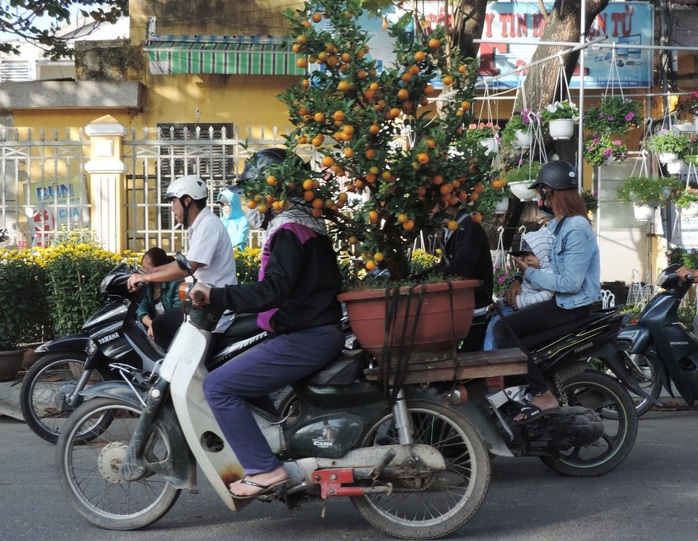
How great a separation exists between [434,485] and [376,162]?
152 cm

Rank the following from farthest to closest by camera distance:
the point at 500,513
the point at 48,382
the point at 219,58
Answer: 1. the point at 219,58
2. the point at 48,382
3. the point at 500,513

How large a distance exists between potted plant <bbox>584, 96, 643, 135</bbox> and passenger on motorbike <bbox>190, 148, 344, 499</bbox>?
18.2 ft

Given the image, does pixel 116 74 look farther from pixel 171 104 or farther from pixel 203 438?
pixel 203 438

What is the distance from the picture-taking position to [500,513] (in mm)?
4871

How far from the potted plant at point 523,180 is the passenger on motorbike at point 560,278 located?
294cm

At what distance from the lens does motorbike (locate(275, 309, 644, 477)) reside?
5.25 metres

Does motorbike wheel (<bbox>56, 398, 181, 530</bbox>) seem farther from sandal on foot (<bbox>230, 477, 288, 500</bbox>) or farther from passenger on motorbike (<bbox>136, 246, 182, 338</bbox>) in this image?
passenger on motorbike (<bbox>136, 246, 182, 338</bbox>)

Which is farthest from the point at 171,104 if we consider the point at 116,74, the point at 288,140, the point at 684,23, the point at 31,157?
the point at 288,140

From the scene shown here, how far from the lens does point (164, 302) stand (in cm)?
689

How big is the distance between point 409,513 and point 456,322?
3.17ft

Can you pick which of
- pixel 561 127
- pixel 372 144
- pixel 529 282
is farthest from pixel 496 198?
pixel 372 144

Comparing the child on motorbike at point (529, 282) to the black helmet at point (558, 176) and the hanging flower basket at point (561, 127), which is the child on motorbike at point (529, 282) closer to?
the black helmet at point (558, 176)

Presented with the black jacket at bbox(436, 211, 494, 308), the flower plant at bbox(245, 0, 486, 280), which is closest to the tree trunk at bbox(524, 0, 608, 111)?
the black jacket at bbox(436, 211, 494, 308)

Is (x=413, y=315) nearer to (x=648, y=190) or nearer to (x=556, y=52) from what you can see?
(x=556, y=52)
